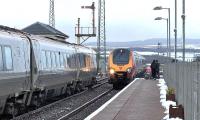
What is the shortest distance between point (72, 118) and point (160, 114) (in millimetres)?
3265

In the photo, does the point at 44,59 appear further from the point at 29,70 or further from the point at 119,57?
the point at 119,57

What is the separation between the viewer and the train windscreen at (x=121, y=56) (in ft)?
139

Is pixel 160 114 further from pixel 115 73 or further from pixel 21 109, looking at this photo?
pixel 115 73

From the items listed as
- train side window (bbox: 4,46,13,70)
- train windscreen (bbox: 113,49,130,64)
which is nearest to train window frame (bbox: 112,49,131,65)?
train windscreen (bbox: 113,49,130,64)

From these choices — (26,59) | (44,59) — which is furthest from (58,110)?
(26,59)

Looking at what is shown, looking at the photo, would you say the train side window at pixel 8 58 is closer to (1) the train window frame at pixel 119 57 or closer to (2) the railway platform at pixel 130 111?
(2) the railway platform at pixel 130 111

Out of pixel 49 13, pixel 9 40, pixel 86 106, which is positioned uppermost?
pixel 49 13

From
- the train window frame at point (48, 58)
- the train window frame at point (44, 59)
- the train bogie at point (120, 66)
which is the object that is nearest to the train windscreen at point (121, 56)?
the train bogie at point (120, 66)

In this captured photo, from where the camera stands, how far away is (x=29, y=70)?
20.1 meters

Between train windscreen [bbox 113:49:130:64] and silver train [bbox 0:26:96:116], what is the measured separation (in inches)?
412

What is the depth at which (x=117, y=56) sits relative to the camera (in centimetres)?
4266

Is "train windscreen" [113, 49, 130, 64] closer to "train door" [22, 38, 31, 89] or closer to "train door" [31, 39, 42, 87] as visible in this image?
"train door" [31, 39, 42, 87]

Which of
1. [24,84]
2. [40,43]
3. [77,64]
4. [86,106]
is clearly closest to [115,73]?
[77,64]

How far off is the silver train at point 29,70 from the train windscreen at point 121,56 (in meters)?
10.5
